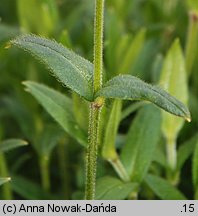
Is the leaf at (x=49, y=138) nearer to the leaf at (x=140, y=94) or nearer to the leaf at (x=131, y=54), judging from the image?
the leaf at (x=131, y=54)

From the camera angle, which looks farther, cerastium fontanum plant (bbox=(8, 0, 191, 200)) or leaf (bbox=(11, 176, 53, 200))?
leaf (bbox=(11, 176, 53, 200))

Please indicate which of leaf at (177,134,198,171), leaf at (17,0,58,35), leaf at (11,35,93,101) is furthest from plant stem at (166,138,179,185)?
leaf at (17,0,58,35)

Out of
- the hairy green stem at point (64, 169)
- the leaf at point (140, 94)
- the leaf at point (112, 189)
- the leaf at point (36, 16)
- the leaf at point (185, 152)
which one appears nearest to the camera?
the leaf at point (140, 94)

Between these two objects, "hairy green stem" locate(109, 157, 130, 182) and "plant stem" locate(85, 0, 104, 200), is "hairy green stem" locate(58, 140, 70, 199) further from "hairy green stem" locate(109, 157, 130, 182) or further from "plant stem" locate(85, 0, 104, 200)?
"plant stem" locate(85, 0, 104, 200)

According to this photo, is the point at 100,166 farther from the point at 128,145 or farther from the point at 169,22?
the point at 169,22

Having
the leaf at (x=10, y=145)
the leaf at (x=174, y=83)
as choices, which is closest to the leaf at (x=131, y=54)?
the leaf at (x=174, y=83)

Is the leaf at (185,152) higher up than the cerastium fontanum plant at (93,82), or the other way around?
the cerastium fontanum plant at (93,82)
